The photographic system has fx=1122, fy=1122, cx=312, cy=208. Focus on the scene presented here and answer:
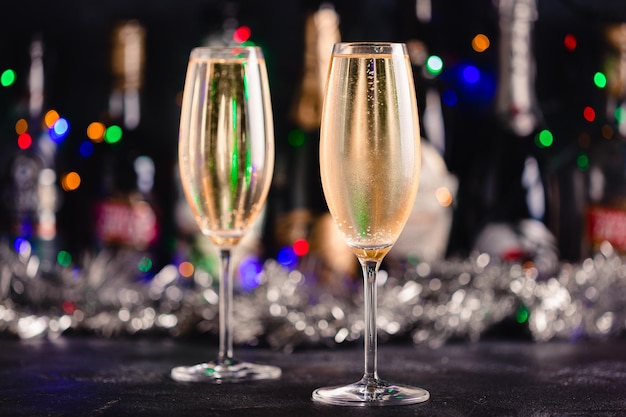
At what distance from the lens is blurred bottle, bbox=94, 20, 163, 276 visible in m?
1.41

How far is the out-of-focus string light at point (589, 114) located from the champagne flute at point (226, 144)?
0.73 meters

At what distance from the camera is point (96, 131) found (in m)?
1.55

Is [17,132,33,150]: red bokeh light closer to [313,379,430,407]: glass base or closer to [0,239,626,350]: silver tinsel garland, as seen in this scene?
[0,239,626,350]: silver tinsel garland

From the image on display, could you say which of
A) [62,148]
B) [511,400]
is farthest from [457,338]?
[62,148]

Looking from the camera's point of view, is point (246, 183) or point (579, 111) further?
point (579, 111)

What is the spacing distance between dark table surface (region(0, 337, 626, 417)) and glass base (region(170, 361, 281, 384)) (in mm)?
12

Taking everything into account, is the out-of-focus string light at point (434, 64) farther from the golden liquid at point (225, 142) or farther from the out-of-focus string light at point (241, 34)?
the golden liquid at point (225, 142)

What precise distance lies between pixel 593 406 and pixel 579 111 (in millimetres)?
821

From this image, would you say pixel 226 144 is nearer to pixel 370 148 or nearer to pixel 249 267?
pixel 370 148

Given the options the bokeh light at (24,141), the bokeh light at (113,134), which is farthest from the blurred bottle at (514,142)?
the bokeh light at (24,141)

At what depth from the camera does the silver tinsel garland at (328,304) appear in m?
1.09

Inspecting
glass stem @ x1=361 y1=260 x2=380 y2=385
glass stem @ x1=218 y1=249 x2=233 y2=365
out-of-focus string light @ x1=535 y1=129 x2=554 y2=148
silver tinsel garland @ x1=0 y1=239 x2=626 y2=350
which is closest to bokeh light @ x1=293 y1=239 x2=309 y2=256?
silver tinsel garland @ x1=0 y1=239 x2=626 y2=350

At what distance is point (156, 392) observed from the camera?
0.84m

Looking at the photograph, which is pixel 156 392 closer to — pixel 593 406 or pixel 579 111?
pixel 593 406
